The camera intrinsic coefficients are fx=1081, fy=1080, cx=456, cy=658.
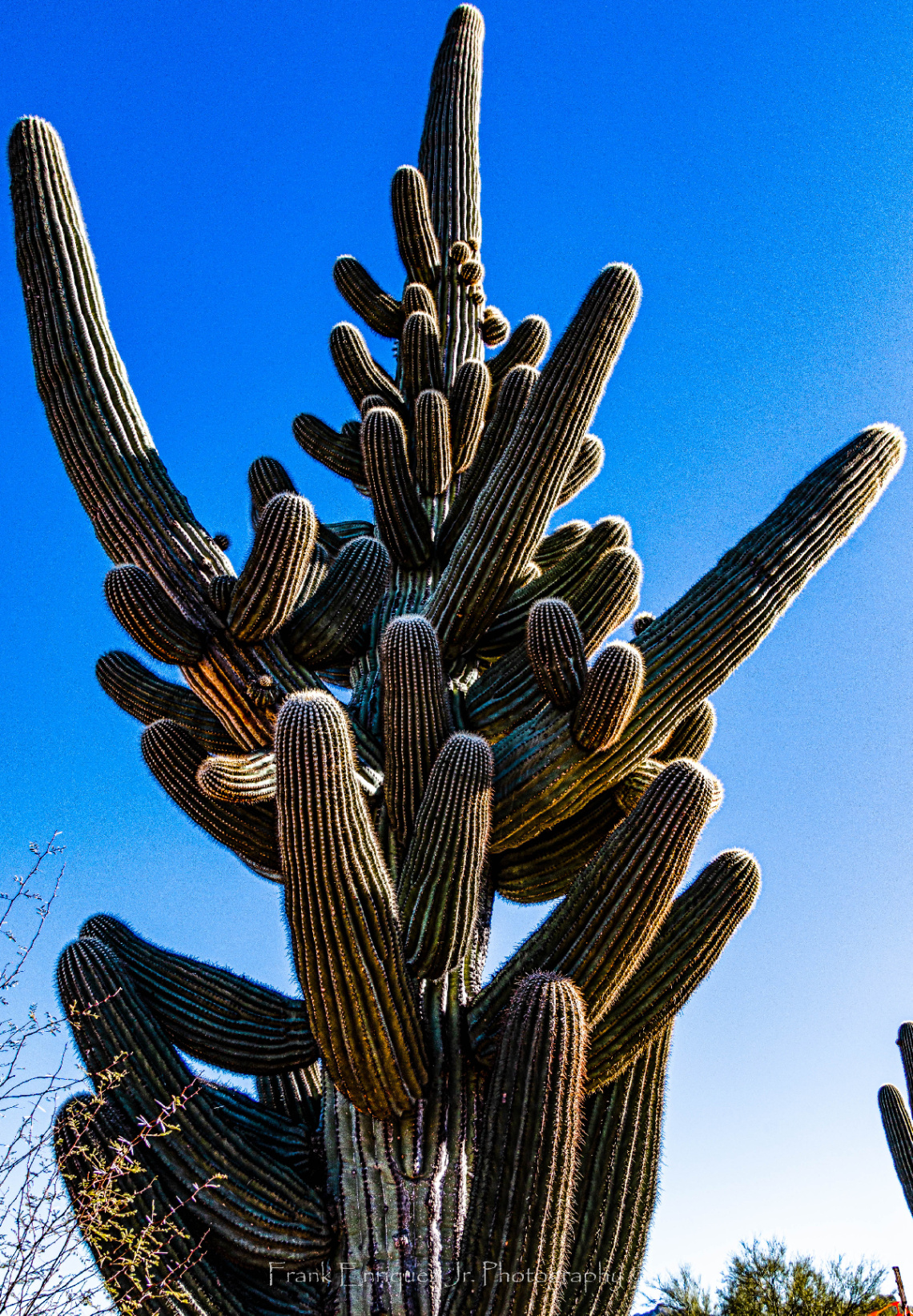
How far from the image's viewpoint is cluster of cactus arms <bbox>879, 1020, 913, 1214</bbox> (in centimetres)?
683

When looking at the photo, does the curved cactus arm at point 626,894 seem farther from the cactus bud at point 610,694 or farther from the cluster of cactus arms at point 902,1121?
the cluster of cactus arms at point 902,1121

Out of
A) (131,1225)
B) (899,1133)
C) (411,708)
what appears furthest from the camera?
(899,1133)

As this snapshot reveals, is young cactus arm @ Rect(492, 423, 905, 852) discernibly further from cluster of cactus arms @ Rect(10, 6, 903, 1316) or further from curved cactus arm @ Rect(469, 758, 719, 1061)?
curved cactus arm @ Rect(469, 758, 719, 1061)

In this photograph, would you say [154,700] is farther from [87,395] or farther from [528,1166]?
[528,1166]

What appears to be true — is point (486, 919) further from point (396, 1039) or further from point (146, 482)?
point (146, 482)

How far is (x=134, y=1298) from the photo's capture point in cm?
324

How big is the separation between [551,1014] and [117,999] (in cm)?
153

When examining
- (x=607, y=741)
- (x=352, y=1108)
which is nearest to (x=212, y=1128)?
(x=352, y=1108)

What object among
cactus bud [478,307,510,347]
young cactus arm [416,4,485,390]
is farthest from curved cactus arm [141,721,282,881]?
cactus bud [478,307,510,347]

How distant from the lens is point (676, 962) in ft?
11.8

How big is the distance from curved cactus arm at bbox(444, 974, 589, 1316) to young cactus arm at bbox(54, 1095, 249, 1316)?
0.80 meters

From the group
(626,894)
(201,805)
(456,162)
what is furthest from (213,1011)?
(456,162)

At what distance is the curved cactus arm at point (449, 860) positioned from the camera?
3.70 m

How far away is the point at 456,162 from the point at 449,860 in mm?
5242
